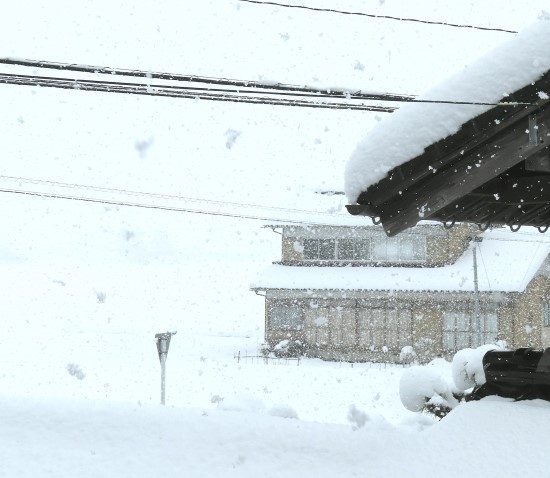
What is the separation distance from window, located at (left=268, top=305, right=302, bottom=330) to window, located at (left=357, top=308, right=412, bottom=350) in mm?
2891

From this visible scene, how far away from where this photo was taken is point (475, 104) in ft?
14.8

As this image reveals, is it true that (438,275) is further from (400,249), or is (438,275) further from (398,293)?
(400,249)

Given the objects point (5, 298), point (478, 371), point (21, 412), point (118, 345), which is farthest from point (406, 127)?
point (5, 298)

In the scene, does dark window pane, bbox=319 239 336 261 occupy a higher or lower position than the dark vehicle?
higher

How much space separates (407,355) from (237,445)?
25252 mm

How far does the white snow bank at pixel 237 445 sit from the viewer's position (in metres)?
3.95

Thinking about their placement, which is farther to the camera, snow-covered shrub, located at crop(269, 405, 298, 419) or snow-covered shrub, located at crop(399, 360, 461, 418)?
snow-covered shrub, located at crop(399, 360, 461, 418)

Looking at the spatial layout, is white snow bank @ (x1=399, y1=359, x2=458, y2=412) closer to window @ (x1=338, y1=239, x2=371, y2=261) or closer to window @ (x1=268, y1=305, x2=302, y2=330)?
window @ (x1=268, y1=305, x2=302, y2=330)

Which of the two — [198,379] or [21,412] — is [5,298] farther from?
[21,412]

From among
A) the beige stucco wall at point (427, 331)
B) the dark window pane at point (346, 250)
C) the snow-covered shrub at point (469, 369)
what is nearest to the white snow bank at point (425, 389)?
the snow-covered shrub at point (469, 369)

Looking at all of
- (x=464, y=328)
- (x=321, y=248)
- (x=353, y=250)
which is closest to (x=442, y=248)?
(x=464, y=328)

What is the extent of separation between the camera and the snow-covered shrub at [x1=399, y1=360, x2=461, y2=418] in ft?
23.9

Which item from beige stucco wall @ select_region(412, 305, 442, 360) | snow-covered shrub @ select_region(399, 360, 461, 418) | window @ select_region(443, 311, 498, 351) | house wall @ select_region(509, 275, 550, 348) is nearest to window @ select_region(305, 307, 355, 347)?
beige stucco wall @ select_region(412, 305, 442, 360)

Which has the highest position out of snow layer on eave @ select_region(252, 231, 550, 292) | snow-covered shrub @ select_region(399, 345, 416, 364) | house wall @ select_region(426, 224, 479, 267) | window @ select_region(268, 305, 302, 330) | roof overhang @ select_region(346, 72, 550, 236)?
house wall @ select_region(426, 224, 479, 267)
